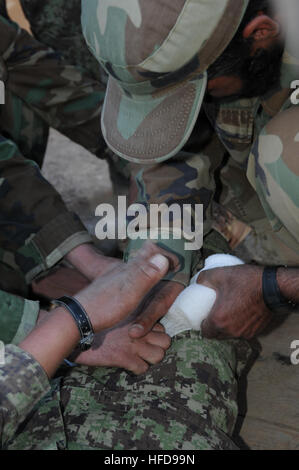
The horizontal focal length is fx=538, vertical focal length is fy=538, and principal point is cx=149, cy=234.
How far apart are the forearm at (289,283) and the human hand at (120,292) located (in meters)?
0.37

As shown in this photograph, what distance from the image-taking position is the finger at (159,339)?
5.57ft

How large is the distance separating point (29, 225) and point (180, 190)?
0.66 metres

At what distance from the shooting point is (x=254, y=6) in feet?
5.00

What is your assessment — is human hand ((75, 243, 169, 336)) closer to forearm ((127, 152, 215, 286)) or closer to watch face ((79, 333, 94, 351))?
watch face ((79, 333, 94, 351))

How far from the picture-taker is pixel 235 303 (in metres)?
1.73

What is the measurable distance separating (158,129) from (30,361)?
79 cm

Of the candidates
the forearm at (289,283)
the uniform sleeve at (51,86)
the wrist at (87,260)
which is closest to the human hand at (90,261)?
the wrist at (87,260)

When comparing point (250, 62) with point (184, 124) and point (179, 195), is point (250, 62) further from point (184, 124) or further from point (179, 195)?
point (179, 195)

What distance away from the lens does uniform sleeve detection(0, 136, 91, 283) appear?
217 cm

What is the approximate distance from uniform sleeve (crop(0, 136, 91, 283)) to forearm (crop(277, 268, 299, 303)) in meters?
0.85
